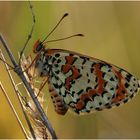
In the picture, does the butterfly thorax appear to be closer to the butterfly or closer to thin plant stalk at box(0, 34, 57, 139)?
the butterfly

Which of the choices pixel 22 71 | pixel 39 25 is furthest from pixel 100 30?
pixel 22 71

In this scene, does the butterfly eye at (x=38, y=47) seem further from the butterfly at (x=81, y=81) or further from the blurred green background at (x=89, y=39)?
the blurred green background at (x=89, y=39)

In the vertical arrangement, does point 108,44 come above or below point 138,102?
above

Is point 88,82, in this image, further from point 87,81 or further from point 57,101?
point 57,101

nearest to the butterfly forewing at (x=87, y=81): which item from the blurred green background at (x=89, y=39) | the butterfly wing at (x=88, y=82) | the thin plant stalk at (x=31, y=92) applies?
the butterfly wing at (x=88, y=82)

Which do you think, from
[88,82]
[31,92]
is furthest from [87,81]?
[31,92]

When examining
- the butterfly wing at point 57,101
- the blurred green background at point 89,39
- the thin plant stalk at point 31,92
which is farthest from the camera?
the blurred green background at point 89,39

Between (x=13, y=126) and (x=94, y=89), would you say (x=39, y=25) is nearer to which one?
(x=13, y=126)

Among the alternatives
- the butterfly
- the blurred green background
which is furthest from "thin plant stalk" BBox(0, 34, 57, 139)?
the blurred green background
